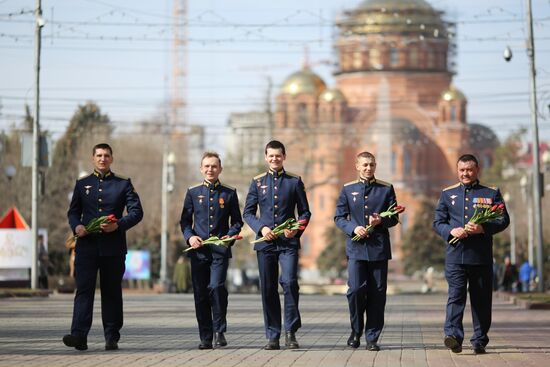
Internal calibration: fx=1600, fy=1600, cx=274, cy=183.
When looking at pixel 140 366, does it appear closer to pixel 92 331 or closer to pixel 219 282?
pixel 219 282

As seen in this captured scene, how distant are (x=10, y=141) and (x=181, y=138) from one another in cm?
5170

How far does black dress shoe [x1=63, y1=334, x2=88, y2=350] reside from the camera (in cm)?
1575

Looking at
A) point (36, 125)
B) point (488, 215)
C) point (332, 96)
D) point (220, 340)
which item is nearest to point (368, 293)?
point (488, 215)

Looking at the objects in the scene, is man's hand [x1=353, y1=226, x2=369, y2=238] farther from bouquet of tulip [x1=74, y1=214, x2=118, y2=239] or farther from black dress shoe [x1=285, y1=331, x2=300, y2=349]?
bouquet of tulip [x1=74, y1=214, x2=118, y2=239]

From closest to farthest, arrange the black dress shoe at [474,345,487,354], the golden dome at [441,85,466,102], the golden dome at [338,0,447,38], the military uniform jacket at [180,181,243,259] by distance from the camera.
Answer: the black dress shoe at [474,345,487,354], the military uniform jacket at [180,181,243,259], the golden dome at [338,0,447,38], the golden dome at [441,85,466,102]

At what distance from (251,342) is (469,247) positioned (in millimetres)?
2928

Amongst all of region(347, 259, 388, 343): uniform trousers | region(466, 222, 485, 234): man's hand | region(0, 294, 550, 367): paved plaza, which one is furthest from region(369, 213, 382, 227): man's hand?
region(0, 294, 550, 367): paved plaza

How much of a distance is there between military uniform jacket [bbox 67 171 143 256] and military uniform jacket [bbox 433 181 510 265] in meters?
3.13

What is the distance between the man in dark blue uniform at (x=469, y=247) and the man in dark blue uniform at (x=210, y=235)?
220 cm

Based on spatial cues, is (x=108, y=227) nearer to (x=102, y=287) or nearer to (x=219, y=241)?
(x=102, y=287)

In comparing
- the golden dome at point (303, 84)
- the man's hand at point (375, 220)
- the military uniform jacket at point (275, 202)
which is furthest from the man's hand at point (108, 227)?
the golden dome at point (303, 84)

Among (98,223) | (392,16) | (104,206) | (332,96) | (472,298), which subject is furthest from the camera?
(332,96)

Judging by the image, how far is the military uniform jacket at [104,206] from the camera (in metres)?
16.2

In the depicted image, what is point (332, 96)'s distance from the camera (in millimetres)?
167000
